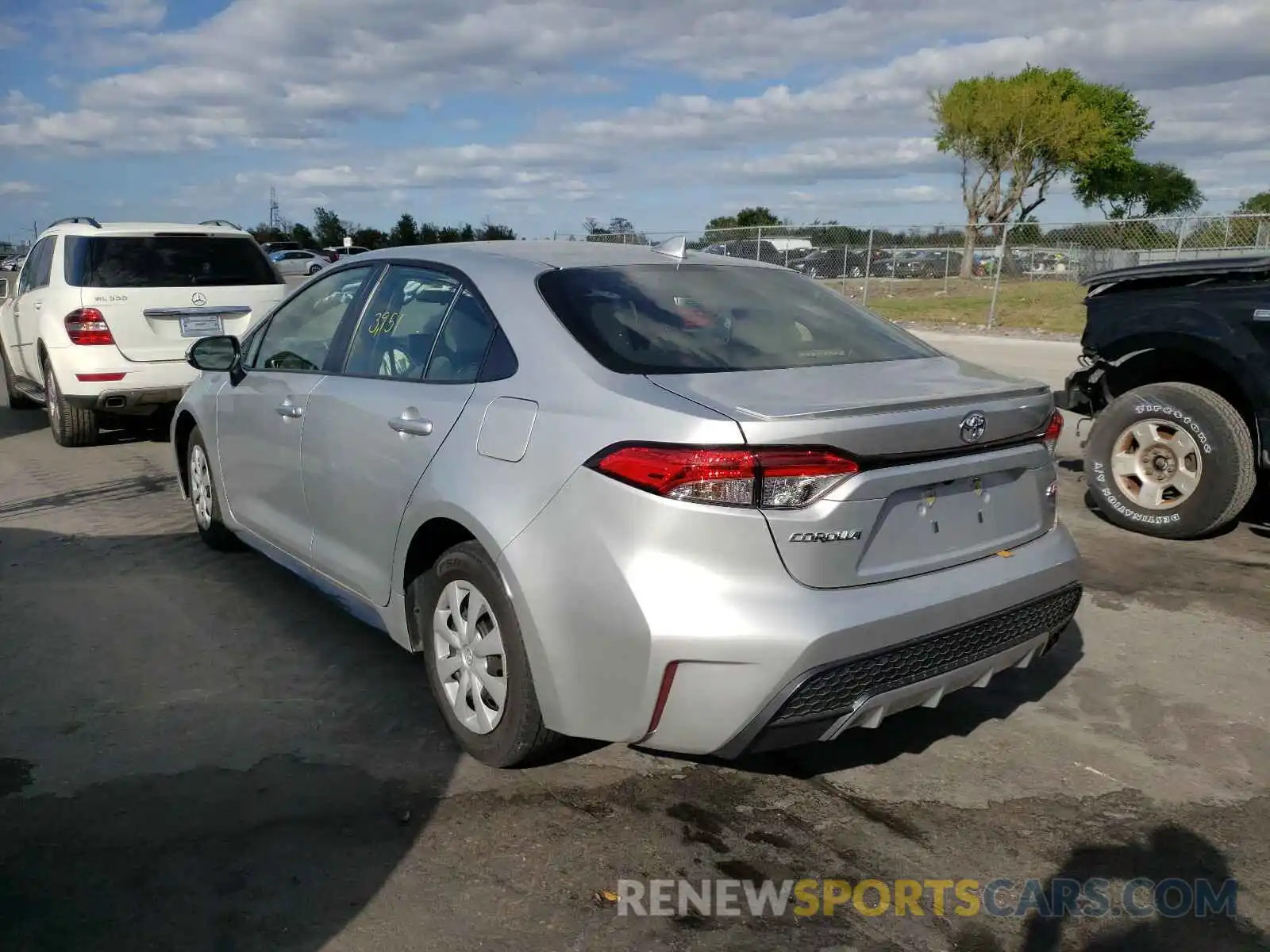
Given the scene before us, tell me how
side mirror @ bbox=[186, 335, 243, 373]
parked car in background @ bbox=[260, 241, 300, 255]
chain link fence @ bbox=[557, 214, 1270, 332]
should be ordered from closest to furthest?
side mirror @ bbox=[186, 335, 243, 373], chain link fence @ bbox=[557, 214, 1270, 332], parked car in background @ bbox=[260, 241, 300, 255]

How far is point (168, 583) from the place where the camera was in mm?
5312

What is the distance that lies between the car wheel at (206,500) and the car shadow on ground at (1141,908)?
163 inches

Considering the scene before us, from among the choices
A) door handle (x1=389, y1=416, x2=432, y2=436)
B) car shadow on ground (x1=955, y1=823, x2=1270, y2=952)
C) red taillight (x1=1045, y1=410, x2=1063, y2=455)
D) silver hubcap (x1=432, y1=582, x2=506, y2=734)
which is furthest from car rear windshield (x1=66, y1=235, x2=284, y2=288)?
car shadow on ground (x1=955, y1=823, x2=1270, y2=952)

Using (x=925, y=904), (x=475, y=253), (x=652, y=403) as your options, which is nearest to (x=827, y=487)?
(x=652, y=403)

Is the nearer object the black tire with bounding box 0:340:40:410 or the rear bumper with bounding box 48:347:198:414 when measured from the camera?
the rear bumper with bounding box 48:347:198:414

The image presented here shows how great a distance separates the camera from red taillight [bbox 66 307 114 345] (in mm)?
8312

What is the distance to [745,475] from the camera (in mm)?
2756

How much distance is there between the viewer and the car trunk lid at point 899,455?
2.80 metres

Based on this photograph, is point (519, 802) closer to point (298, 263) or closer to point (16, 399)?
point (16, 399)

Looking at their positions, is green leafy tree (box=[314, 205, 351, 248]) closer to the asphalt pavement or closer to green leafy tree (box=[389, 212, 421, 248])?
green leafy tree (box=[389, 212, 421, 248])

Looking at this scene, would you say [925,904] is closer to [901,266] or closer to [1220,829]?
[1220,829]

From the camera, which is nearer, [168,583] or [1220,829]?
[1220,829]

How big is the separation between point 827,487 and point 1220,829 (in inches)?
62.8

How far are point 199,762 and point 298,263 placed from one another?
33.5 metres
